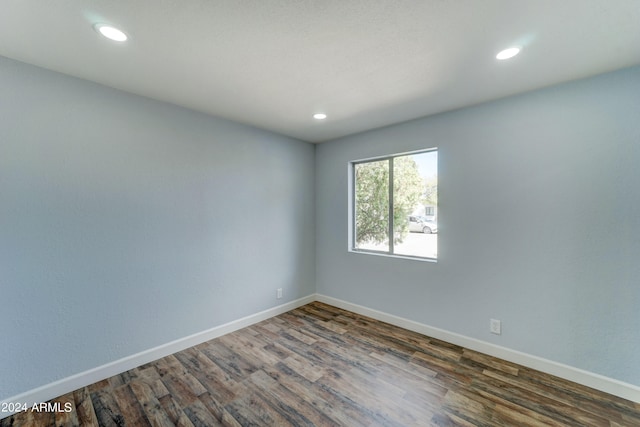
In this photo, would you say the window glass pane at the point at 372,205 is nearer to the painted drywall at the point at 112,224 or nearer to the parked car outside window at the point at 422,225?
the parked car outside window at the point at 422,225

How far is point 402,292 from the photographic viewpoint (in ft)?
→ 10.2

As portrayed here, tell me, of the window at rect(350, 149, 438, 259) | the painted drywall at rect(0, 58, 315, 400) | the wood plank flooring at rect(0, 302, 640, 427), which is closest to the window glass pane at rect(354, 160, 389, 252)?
the window at rect(350, 149, 438, 259)

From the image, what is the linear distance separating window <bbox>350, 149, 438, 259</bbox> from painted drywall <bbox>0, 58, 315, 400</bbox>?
1.43 metres

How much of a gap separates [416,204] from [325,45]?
2.08 m

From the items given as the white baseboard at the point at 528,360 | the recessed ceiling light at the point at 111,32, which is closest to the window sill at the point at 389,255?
the white baseboard at the point at 528,360

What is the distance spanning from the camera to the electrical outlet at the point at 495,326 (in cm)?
244

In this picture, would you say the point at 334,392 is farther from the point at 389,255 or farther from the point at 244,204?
the point at 244,204

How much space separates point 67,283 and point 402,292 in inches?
127

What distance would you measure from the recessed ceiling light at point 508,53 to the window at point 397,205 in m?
A: 1.21

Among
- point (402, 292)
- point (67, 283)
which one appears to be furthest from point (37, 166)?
point (402, 292)

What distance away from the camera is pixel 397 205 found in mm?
3297

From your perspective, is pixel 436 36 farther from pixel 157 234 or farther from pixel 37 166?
pixel 37 166

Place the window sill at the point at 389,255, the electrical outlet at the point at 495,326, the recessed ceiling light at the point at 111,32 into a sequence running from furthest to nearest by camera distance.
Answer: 1. the window sill at the point at 389,255
2. the electrical outlet at the point at 495,326
3. the recessed ceiling light at the point at 111,32

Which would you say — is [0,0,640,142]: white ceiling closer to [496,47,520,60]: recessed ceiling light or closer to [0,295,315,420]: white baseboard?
[496,47,520,60]: recessed ceiling light
